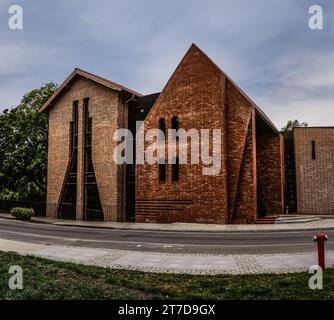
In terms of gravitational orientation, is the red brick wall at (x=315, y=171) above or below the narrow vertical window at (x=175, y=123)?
below

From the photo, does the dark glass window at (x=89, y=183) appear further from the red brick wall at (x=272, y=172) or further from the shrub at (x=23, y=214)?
the red brick wall at (x=272, y=172)

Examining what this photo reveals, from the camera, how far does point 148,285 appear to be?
661 cm

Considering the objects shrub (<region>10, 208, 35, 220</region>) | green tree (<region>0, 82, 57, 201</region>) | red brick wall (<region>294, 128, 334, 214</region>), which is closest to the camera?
red brick wall (<region>294, 128, 334, 214</region>)

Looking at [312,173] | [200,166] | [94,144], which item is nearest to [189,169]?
[200,166]

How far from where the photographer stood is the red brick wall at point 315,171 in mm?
25859

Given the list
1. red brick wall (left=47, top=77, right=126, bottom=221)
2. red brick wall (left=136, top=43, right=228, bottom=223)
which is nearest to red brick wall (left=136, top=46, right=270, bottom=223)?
red brick wall (left=136, top=43, right=228, bottom=223)

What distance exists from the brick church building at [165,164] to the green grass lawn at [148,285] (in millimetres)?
14262

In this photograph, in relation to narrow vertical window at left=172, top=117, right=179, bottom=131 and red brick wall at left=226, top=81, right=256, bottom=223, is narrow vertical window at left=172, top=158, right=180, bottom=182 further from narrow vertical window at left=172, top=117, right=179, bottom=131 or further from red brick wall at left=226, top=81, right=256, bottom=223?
red brick wall at left=226, top=81, right=256, bottom=223

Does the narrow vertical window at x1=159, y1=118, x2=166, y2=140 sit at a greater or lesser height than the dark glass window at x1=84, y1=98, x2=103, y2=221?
greater

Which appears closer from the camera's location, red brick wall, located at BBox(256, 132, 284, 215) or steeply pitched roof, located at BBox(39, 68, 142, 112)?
steeply pitched roof, located at BBox(39, 68, 142, 112)

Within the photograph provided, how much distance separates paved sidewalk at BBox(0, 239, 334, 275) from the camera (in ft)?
27.9

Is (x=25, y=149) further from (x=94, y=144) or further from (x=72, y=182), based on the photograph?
(x=94, y=144)

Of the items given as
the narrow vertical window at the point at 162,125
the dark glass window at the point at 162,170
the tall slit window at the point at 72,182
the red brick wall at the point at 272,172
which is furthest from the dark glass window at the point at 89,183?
the red brick wall at the point at 272,172

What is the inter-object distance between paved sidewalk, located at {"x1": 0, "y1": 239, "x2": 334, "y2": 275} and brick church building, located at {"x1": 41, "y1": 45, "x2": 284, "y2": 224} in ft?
36.7
